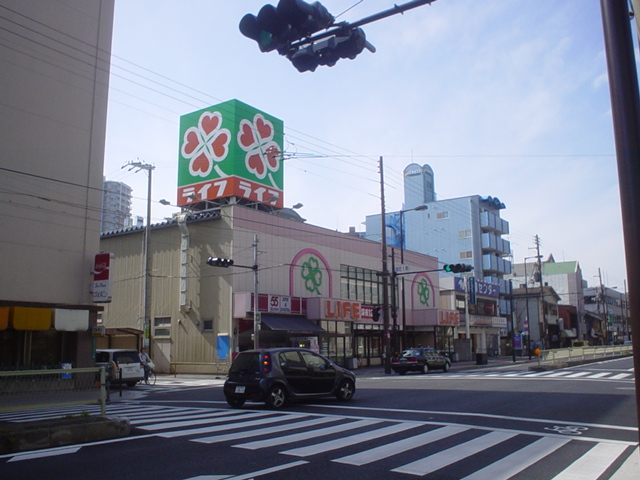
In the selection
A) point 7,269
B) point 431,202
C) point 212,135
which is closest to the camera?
point 7,269

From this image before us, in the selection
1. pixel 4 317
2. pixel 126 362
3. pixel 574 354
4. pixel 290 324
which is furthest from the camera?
pixel 574 354

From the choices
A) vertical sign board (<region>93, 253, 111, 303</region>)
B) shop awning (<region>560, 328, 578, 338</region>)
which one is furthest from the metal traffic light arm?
shop awning (<region>560, 328, 578, 338</region>)

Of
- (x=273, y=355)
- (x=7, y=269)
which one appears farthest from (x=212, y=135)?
(x=273, y=355)

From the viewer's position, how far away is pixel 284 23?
19.2ft

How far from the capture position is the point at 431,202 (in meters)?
70.7

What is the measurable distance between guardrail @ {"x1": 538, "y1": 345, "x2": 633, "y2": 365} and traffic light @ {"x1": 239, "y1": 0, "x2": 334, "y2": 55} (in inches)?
1299

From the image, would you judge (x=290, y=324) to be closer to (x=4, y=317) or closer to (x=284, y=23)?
(x=4, y=317)

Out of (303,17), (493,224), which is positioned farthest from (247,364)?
(493,224)

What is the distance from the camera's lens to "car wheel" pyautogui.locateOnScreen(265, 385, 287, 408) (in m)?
13.9

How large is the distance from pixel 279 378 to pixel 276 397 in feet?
1.56

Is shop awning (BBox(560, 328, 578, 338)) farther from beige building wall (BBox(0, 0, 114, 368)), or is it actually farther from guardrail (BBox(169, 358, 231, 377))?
beige building wall (BBox(0, 0, 114, 368))

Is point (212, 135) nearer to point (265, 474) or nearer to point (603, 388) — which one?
point (603, 388)

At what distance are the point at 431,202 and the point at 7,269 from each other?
56018mm

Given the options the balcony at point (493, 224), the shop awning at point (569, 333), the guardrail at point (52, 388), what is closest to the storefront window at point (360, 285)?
the balcony at point (493, 224)
